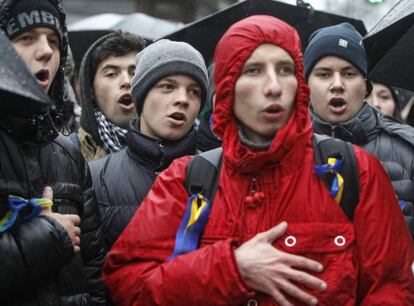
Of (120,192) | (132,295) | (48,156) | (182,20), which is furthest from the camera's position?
(182,20)

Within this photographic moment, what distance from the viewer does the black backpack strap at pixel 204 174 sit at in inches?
144

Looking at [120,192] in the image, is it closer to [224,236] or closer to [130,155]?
[130,155]

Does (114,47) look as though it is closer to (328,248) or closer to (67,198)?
(67,198)

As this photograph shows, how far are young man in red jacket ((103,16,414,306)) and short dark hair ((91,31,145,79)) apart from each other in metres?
2.06

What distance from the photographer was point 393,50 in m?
4.74

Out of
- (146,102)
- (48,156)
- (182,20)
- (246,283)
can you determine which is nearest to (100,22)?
(182,20)

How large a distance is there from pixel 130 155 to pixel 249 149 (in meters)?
1.33

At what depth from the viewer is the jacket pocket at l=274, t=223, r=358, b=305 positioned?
11.2 feet

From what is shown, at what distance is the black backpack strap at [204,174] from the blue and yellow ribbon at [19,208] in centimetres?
65

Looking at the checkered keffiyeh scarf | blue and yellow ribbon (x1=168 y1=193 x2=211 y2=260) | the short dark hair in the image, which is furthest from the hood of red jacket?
the short dark hair

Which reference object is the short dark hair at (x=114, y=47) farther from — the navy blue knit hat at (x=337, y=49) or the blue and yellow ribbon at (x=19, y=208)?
the blue and yellow ribbon at (x=19, y=208)

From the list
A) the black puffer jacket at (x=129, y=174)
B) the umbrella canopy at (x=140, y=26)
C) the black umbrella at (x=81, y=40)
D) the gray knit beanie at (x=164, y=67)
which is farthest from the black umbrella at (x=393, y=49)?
the umbrella canopy at (x=140, y=26)

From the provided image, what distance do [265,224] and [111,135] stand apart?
7.53 feet

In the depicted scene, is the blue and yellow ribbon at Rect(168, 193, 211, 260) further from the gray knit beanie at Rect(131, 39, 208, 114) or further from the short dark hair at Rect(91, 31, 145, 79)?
the short dark hair at Rect(91, 31, 145, 79)
